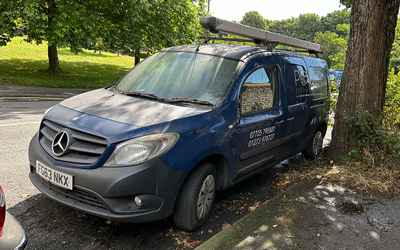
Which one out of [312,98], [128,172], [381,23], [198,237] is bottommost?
[198,237]

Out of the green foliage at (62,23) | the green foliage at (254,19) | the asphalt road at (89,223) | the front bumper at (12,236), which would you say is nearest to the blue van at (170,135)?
the asphalt road at (89,223)

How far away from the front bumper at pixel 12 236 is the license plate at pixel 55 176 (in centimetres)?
94

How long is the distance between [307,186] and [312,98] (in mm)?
1964

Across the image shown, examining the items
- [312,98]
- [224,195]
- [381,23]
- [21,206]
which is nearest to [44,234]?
[21,206]

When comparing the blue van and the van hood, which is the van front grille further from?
the van hood

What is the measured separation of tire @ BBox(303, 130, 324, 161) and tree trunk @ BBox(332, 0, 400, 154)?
2.31ft

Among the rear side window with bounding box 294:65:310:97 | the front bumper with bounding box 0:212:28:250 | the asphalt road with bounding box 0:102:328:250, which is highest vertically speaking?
the rear side window with bounding box 294:65:310:97

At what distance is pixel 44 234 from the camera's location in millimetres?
3646

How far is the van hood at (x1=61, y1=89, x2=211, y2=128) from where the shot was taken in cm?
363

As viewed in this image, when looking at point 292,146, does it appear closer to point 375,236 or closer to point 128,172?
point 375,236

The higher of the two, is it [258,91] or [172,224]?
[258,91]

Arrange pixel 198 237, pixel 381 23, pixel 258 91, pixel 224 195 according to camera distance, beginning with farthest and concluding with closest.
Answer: pixel 381 23, pixel 224 195, pixel 258 91, pixel 198 237

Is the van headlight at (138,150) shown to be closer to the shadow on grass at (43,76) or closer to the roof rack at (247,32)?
the roof rack at (247,32)

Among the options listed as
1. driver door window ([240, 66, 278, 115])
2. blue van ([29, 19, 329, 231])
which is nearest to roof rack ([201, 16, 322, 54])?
blue van ([29, 19, 329, 231])
